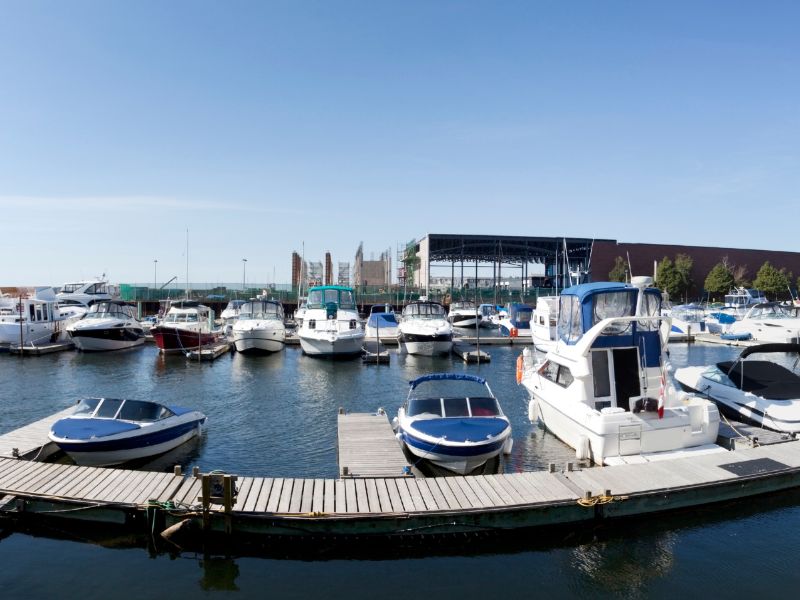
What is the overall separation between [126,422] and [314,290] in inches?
1043

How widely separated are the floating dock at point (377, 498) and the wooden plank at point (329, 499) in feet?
0.06

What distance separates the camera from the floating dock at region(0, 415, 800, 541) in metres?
11.3

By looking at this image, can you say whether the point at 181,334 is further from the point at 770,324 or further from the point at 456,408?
the point at 770,324

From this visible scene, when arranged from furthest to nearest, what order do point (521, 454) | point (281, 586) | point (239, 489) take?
point (521, 454)
point (239, 489)
point (281, 586)

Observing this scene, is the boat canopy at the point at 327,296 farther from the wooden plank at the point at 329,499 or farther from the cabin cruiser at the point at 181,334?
the wooden plank at the point at 329,499

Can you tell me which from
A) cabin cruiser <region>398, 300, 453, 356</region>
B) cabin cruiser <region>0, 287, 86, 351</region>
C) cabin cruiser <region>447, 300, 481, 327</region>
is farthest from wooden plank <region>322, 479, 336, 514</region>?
cabin cruiser <region>447, 300, 481, 327</region>

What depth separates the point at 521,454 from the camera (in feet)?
57.5

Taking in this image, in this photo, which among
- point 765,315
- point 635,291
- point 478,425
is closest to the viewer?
point 478,425

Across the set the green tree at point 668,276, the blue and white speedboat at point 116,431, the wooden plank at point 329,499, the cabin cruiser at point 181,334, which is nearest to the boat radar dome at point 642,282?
the wooden plank at point 329,499

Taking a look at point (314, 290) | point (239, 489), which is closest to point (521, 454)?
point (239, 489)

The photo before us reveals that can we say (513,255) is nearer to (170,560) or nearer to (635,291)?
(635,291)

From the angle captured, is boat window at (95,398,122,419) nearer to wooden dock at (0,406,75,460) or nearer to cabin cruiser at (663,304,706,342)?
wooden dock at (0,406,75,460)

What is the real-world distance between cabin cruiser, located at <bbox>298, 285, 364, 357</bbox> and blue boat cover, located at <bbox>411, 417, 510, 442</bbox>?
22.5 m

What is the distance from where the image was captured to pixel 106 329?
41.8 meters
